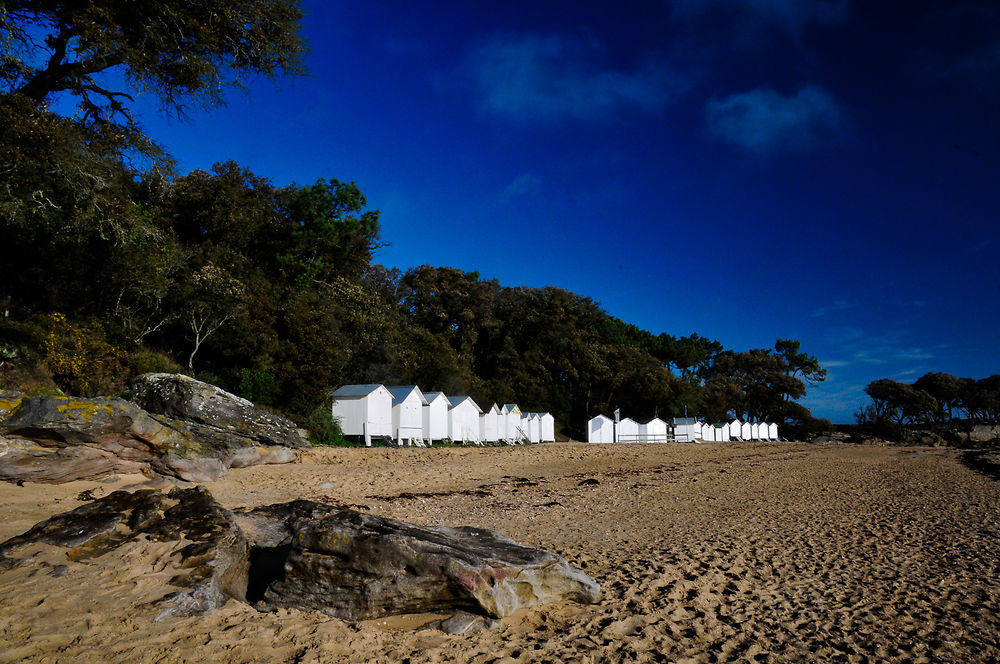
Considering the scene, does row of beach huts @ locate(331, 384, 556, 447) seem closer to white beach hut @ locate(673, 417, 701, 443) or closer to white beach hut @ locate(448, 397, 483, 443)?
white beach hut @ locate(448, 397, 483, 443)

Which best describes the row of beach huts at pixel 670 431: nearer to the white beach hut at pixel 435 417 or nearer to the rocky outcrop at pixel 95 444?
the white beach hut at pixel 435 417

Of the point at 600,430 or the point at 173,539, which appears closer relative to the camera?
the point at 173,539

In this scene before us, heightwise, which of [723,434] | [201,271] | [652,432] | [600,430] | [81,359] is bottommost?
[723,434]

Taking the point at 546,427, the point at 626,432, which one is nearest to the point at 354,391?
the point at 546,427

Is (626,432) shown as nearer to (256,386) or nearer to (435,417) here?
(435,417)

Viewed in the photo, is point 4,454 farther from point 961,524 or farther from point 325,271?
point 325,271

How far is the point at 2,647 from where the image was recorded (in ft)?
10.5

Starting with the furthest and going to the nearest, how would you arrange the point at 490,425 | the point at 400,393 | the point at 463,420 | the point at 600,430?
the point at 600,430 → the point at 490,425 → the point at 463,420 → the point at 400,393

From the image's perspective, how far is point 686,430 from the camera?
187 feet

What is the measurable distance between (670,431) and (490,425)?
27908mm

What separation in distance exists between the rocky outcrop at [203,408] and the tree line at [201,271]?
295 centimetres

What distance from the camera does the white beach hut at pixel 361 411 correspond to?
26.4m

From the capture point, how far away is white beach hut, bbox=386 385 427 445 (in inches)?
1131

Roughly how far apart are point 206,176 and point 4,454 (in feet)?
84.8
